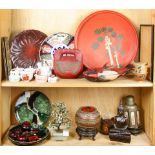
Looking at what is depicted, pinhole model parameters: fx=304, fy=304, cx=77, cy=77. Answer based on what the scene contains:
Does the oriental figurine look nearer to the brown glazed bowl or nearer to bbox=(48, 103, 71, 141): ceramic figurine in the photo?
the brown glazed bowl

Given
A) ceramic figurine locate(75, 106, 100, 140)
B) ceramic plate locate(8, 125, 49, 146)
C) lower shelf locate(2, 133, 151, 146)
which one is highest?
ceramic figurine locate(75, 106, 100, 140)

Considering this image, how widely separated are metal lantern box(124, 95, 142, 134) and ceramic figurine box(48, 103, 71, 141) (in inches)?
13.2

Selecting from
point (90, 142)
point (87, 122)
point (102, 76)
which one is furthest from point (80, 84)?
point (90, 142)

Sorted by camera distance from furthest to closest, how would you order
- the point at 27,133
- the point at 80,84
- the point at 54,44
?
the point at 54,44, the point at 27,133, the point at 80,84

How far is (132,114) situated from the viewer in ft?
5.57

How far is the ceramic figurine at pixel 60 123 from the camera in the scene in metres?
1.64

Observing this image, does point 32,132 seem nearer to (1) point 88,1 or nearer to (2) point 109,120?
(2) point 109,120

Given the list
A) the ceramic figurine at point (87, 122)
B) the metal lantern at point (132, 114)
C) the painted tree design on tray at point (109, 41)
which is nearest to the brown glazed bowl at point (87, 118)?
the ceramic figurine at point (87, 122)

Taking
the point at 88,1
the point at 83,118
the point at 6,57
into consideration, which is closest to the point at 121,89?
the point at 83,118

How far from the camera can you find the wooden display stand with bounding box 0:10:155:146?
1582 mm

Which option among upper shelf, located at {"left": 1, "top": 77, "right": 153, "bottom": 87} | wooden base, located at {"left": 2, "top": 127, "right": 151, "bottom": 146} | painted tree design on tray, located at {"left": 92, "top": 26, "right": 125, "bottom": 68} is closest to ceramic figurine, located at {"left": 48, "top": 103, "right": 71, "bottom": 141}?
wooden base, located at {"left": 2, "top": 127, "right": 151, "bottom": 146}

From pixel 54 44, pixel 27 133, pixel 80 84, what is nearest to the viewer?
pixel 80 84

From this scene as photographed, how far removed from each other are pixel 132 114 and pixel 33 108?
0.57 meters

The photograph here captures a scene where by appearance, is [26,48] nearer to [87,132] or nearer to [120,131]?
[87,132]
